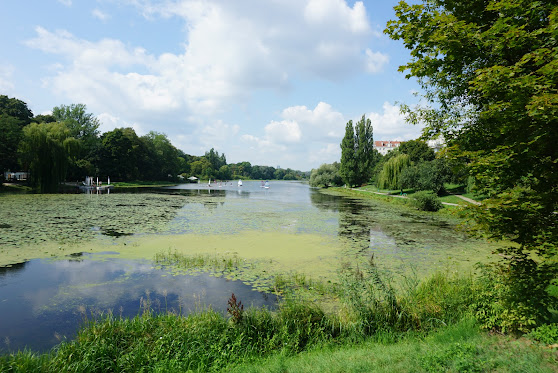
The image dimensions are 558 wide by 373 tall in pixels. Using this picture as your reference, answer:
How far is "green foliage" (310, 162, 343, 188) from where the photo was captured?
2933 inches

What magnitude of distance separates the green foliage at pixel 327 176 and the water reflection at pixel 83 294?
2627 inches

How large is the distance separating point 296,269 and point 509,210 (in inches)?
277

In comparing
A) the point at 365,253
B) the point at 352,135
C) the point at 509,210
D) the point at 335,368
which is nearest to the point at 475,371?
the point at 335,368

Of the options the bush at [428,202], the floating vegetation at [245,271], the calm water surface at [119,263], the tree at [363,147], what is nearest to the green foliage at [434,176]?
the bush at [428,202]

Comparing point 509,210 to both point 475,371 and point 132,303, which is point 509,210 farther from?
point 132,303

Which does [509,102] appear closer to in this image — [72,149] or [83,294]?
[83,294]

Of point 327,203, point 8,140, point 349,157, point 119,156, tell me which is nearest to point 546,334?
point 327,203

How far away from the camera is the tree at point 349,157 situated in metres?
60.4

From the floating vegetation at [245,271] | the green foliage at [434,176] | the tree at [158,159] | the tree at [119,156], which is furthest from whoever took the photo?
the tree at [158,159]

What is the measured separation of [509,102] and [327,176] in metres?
72.7

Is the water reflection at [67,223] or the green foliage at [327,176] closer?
the water reflection at [67,223]

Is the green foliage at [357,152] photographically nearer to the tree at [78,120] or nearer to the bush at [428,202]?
the bush at [428,202]

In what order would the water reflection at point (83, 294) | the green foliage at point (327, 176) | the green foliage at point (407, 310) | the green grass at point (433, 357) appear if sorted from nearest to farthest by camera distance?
the green grass at point (433, 357) < the green foliage at point (407, 310) < the water reflection at point (83, 294) < the green foliage at point (327, 176)

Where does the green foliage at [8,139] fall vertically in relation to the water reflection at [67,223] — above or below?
above
